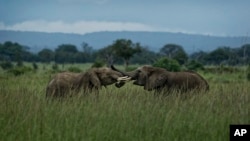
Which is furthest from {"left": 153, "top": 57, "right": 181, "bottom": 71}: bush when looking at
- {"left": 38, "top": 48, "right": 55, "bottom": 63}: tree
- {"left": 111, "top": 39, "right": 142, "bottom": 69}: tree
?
{"left": 38, "top": 48, "right": 55, "bottom": 63}: tree

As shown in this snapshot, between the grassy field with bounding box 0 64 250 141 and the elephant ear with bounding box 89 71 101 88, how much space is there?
1236 millimetres

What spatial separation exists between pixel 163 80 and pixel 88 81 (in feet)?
5.85

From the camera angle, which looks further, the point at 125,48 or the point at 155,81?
the point at 125,48

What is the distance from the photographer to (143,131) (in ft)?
28.7

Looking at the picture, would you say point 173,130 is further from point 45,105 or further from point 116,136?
point 45,105

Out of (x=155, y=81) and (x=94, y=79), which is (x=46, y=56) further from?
(x=94, y=79)

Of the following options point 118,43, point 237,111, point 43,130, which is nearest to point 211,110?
point 237,111

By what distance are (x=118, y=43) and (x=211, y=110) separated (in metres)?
44.7

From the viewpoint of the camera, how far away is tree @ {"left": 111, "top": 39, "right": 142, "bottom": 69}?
177ft

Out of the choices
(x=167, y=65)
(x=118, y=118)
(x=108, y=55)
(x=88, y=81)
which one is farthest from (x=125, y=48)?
(x=118, y=118)

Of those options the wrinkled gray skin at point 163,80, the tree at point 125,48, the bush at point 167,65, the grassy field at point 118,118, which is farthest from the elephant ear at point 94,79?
the tree at point 125,48

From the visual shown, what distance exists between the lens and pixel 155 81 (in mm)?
13070

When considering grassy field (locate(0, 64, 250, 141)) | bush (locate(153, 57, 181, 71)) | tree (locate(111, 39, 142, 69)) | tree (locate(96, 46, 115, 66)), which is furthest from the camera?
tree (locate(111, 39, 142, 69))

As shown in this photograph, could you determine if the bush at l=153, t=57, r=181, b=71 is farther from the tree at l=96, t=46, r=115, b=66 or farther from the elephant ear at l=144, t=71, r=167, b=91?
the elephant ear at l=144, t=71, r=167, b=91
